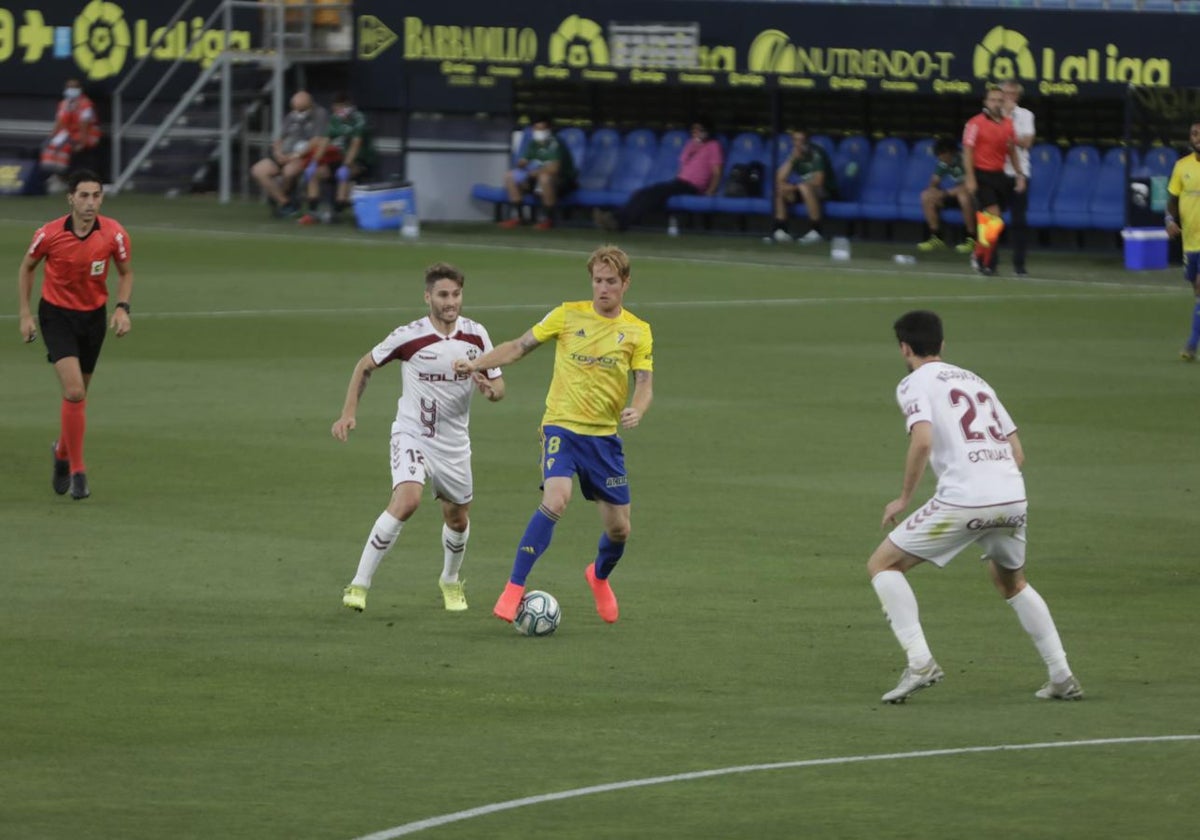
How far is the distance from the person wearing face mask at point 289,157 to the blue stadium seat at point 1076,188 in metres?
12.1

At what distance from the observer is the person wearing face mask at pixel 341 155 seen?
128 ft

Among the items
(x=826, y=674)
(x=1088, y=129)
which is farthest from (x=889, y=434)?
(x=1088, y=129)

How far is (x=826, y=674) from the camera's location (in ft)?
34.2

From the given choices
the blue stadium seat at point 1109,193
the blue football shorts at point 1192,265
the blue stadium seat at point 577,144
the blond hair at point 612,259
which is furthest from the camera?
the blue stadium seat at point 577,144

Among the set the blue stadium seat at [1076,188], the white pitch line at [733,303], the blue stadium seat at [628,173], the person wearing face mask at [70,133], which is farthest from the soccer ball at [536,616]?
the person wearing face mask at [70,133]

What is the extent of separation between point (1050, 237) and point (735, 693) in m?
28.1

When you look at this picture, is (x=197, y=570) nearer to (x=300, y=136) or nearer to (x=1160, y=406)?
(x=1160, y=406)

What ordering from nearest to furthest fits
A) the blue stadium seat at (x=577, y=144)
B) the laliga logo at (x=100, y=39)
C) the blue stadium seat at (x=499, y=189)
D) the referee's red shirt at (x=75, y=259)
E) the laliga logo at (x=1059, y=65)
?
the referee's red shirt at (x=75, y=259)
the laliga logo at (x=1059, y=65)
the blue stadium seat at (x=499, y=189)
the blue stadium seat at (x=577, y=144)
the laliga logo at (x=100, y=39)

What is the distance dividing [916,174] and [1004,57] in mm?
2813

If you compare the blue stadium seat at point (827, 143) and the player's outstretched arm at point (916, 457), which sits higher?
the blue stadium seat at point (827, 143)

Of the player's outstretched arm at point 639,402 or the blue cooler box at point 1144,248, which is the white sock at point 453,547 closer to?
the player's outstretched arm at point 639,402

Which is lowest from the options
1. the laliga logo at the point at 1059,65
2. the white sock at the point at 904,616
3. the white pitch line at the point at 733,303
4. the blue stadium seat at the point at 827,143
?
the white pitch line at the point at 733,303

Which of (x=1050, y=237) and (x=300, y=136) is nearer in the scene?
(x=1050, y=237)

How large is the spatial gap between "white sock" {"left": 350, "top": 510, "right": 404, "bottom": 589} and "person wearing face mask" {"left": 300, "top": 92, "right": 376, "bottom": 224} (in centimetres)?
2753
